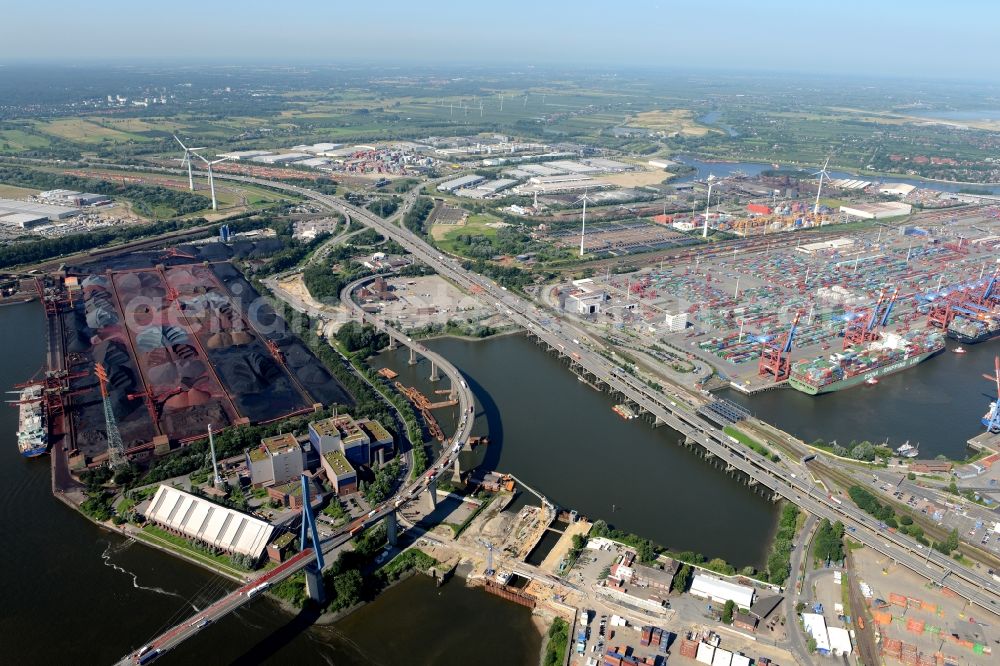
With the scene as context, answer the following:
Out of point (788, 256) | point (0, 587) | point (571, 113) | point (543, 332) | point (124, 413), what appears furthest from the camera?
point (571, 113)

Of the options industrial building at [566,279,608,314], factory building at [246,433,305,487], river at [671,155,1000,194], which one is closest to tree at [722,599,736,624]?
factory building at [246,433,305,487]

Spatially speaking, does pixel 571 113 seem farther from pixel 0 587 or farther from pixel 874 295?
pixel 0 587

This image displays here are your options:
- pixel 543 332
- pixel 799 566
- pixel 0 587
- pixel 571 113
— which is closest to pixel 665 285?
pixel 543 332

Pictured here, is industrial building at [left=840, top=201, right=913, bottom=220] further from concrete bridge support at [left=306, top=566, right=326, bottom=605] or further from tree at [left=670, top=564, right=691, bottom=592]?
concrete bridge support at [left=306, top=566, right=326, bottom=605]

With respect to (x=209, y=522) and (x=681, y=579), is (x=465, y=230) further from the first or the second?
(x=681, y=579)

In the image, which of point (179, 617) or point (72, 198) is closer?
point (179, 617)

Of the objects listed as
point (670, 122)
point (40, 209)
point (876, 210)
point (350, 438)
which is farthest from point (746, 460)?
point (670, 122)
